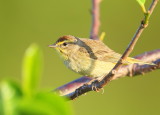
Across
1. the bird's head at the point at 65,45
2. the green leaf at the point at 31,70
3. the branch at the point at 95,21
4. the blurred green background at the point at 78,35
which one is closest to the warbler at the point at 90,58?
the bird's head at the point at 65,45

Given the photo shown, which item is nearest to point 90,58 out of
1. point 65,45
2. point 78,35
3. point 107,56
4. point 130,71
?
point 107,56

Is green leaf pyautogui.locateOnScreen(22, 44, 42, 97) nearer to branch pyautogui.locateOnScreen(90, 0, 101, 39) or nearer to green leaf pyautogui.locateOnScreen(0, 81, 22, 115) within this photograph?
green leaf pyautogui.locateOnScreen(0, 81, 22, 115)

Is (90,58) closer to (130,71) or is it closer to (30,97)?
(130,71)

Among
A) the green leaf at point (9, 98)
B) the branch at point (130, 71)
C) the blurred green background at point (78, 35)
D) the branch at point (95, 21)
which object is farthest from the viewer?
the blurred green background at point (78, 35)

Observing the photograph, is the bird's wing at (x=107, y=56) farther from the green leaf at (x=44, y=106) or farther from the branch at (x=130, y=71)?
the green leaf at (x=44, y=106)

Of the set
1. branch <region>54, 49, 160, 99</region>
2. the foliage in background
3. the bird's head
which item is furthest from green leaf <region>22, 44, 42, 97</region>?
the bird's head

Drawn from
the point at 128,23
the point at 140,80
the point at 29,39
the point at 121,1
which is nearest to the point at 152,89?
the point at 140,80
